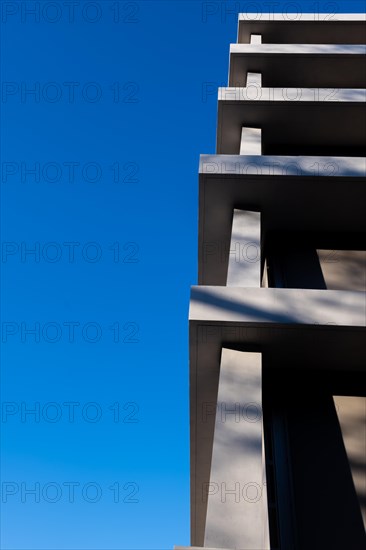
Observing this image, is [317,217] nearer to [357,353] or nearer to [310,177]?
[310,177]

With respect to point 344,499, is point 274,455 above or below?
above

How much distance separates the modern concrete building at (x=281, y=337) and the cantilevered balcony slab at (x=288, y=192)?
17 millimetres

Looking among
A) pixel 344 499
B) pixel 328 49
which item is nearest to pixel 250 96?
pixel 328 49

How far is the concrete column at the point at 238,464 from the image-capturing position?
4629 mm

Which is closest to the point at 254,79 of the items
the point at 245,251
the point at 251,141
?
the point at 251,141

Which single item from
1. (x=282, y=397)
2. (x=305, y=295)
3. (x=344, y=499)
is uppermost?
(x=305, y=295)

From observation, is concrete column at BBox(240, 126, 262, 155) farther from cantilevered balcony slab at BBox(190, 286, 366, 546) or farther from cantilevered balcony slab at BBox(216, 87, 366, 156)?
cantilevered balcony slab at BBox(190, 286, 366, 546)

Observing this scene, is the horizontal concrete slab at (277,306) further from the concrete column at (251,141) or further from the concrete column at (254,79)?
the concrete column at (254,79)

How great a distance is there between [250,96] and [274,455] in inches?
262

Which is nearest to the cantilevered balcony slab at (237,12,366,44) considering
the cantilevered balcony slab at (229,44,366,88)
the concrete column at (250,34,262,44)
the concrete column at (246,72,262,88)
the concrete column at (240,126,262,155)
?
the concrete column at (250,34,262,44)

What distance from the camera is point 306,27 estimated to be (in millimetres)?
14172

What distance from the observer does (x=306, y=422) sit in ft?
20.7

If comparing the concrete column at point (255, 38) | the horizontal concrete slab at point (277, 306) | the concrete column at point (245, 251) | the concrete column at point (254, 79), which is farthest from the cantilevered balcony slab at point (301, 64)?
the horizontal concrete slab at point (277, 306)

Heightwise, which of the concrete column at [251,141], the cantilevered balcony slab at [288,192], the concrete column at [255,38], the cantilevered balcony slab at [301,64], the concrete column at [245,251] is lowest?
the concrete column at [245,251]
